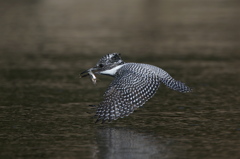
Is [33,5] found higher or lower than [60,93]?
higher

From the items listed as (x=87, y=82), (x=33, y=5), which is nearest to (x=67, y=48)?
(x=87, y=82)

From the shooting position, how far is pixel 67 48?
19.8m

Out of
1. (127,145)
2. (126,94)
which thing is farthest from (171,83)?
(127,145)

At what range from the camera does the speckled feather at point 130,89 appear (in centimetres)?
938

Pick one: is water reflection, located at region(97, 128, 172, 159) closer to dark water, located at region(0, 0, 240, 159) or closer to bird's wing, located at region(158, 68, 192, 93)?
dark water, located at region(0, 0, 240, 159)

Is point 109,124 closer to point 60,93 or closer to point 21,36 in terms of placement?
point 60,93

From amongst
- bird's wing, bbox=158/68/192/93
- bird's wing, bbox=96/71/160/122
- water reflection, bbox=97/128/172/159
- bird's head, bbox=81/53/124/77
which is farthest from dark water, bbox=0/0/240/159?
bird's head, bbox=81/53/124/77

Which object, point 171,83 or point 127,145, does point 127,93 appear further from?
point 127,145

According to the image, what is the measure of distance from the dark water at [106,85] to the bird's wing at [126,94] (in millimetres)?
274

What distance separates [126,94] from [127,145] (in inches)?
54.9

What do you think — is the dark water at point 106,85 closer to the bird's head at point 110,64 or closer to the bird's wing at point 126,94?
the bird's wing at point 126,94

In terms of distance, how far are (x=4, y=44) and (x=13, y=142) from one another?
41.8ft

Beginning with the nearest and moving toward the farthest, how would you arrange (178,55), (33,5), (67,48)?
(178,55), (67,48), (33,5)

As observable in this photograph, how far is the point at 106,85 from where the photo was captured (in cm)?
1387
